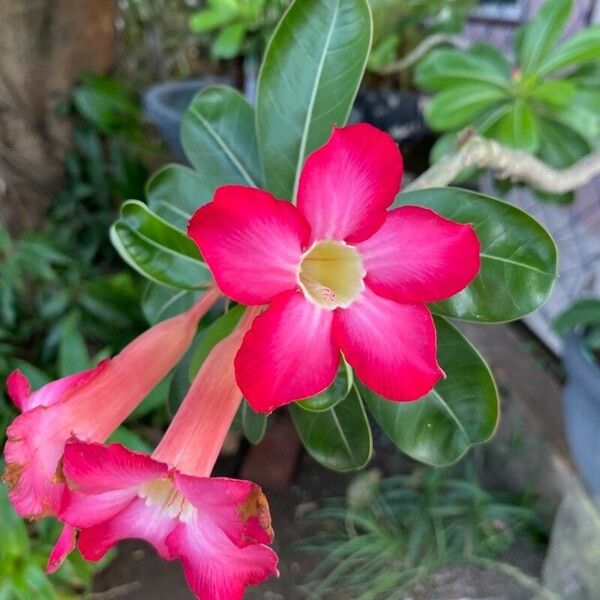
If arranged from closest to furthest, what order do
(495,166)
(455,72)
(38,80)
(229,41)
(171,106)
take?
(495,166) < (455,72) < (229,41) < (171,106) < (38,80)

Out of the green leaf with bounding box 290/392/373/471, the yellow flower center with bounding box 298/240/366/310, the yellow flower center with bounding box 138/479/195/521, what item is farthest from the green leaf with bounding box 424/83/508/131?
the yellow flower center with bounding box 138/479/195/521

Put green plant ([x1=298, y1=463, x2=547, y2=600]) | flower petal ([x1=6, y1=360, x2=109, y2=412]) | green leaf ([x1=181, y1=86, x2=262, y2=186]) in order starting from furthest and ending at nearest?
green plant ([x1=298, y1=463, x2=547, y2=600])
green leaf ([x1=181, y1=86, x2=262, y2=186])
flower petal ([x1=6, y1=360, x2=109, y2=412])

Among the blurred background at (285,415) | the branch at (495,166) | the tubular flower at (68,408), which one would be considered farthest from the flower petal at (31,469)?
the blurred background at (285,415)

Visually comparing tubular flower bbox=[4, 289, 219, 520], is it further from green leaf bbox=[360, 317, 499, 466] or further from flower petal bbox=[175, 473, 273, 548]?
green leaf bbox=[360, 317, 499, 466]

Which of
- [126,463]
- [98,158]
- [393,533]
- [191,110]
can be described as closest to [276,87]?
[191,110]

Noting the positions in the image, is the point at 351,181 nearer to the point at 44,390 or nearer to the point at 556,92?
the point at 44,390

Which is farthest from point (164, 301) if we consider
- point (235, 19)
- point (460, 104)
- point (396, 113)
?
point (396, 113)

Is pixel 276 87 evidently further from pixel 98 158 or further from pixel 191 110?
pixel 98 158

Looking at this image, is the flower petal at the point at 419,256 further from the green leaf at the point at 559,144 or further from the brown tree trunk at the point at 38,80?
the brown tree trunk at the point at 38,80
